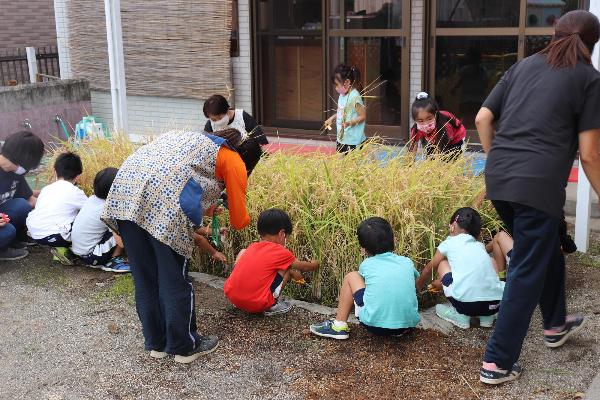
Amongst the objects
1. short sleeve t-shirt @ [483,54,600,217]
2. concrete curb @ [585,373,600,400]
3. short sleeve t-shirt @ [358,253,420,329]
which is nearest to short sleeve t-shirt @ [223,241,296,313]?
short sleeve t-shirt @ [358,253,420,329]

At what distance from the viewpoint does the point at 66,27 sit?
1144 centimetres

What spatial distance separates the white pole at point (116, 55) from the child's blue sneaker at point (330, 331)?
3654mm

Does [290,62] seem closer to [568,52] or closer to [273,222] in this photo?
[273,222]

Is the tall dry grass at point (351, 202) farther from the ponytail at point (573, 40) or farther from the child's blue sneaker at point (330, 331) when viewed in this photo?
the ponytail at point (573, 40)

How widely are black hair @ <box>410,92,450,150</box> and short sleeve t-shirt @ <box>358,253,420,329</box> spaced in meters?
2.04

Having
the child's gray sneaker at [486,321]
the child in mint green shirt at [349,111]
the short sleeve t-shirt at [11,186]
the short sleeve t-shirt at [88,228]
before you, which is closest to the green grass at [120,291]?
the short sleeve t-shirt at [88,228]

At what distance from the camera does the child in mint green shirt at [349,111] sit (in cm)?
674

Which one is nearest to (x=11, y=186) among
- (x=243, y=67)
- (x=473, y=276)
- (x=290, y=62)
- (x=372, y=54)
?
(x=473, y=276)

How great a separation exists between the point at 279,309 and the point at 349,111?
2793 millimetres

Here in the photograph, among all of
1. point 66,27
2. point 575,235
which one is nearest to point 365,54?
point 575,235

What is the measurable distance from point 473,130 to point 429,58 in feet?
3.29

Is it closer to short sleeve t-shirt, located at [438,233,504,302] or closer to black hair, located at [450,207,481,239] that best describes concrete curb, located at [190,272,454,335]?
short sleeve t-shirt, located at [438,233,504,302]

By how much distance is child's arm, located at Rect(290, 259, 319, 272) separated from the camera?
4449 mm

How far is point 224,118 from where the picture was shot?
6.25 metres
